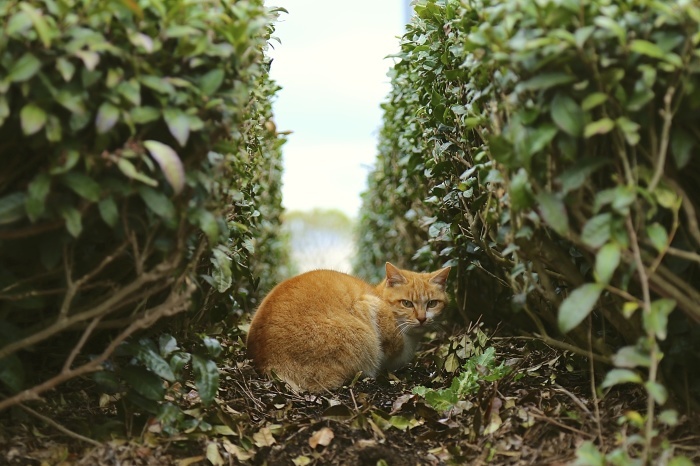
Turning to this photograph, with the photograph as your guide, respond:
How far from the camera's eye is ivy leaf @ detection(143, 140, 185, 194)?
2.52 metres

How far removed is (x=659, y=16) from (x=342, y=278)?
3021 millimetres

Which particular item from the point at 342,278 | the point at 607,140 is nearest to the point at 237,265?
the point at 342,278

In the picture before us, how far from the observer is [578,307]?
8.39ft

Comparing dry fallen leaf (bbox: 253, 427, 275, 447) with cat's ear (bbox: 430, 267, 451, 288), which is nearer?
dry fallen leaf (bbox: 253, 427, 275, 447)

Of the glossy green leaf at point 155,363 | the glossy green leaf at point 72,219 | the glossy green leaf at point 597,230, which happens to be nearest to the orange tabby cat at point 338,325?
the glossy green leaf at point 155,363

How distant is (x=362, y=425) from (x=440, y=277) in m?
1.83

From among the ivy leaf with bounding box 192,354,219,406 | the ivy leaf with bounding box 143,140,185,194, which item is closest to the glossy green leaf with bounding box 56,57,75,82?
the ivy leaf with bounding box 143,140,185,194

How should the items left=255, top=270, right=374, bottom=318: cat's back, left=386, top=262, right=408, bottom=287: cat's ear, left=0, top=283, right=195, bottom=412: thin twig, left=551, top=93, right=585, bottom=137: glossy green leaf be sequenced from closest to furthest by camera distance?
left=551, top=93, right=585, bottom=137: glossy green leaf < left=0, top=283, right=195, bottom=412: thin twig < left=255, top=270, right=374, bottom=318: cat's back < left=386, top=262, right=408, bottom=287: cat's ear

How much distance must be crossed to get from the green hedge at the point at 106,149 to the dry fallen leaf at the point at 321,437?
93cm

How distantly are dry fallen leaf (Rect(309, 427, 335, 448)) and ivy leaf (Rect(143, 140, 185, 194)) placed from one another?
4.60 feet

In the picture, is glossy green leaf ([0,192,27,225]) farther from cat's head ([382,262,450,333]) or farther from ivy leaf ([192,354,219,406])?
cat's head ([382,262,450,333])

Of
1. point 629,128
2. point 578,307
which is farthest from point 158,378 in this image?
point 629,128

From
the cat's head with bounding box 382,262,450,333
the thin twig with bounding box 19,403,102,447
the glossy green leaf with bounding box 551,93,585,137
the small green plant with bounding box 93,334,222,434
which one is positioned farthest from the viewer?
the cat's head with bounding box 382,262,450,333

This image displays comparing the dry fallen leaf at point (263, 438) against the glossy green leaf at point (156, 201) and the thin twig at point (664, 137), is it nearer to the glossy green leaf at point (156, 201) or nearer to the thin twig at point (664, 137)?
the glossy green leaf at point (156, 201)
